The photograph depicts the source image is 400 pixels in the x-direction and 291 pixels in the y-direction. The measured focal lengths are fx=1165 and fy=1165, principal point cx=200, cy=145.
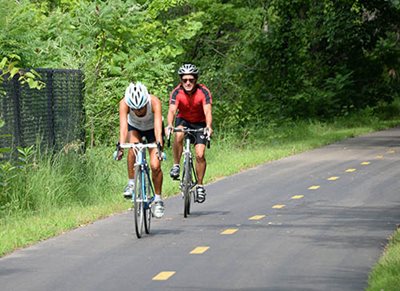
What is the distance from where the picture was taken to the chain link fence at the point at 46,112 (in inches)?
663

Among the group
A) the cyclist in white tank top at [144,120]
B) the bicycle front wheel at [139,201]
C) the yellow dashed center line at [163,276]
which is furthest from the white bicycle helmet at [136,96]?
the yellow dashed center line at [163,276]

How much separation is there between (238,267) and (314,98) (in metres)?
24.4

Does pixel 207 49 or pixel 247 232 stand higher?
pixel 207 49

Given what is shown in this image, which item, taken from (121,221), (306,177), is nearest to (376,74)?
(306,177)

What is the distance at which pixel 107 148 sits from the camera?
20547 millimetres

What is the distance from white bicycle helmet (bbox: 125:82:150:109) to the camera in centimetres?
1346

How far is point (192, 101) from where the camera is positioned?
15.7m

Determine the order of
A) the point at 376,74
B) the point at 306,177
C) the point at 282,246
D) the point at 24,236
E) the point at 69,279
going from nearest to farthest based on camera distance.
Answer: the point at 69,279 < the point at 282,246 < the point at 24,236 < the point at 306,177 < the point at 376,74

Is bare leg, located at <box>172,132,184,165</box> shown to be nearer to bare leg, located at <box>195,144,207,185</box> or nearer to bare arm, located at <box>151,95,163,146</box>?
bare leg, located at <box>195,144,207,185</box>

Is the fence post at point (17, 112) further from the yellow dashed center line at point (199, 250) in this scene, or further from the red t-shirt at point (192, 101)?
the yellow dashed center line at point (199, 250)

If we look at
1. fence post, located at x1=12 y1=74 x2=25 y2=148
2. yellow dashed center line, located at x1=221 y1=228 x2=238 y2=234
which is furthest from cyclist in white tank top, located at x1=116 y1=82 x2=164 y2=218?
fence post, located at x1=12 y1=74 x2=25 y2=148

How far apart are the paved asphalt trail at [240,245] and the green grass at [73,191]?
27 centimetres

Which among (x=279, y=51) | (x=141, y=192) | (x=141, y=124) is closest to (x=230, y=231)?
(x=141, y=192)

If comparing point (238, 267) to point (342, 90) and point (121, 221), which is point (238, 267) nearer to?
point (121, 221)
